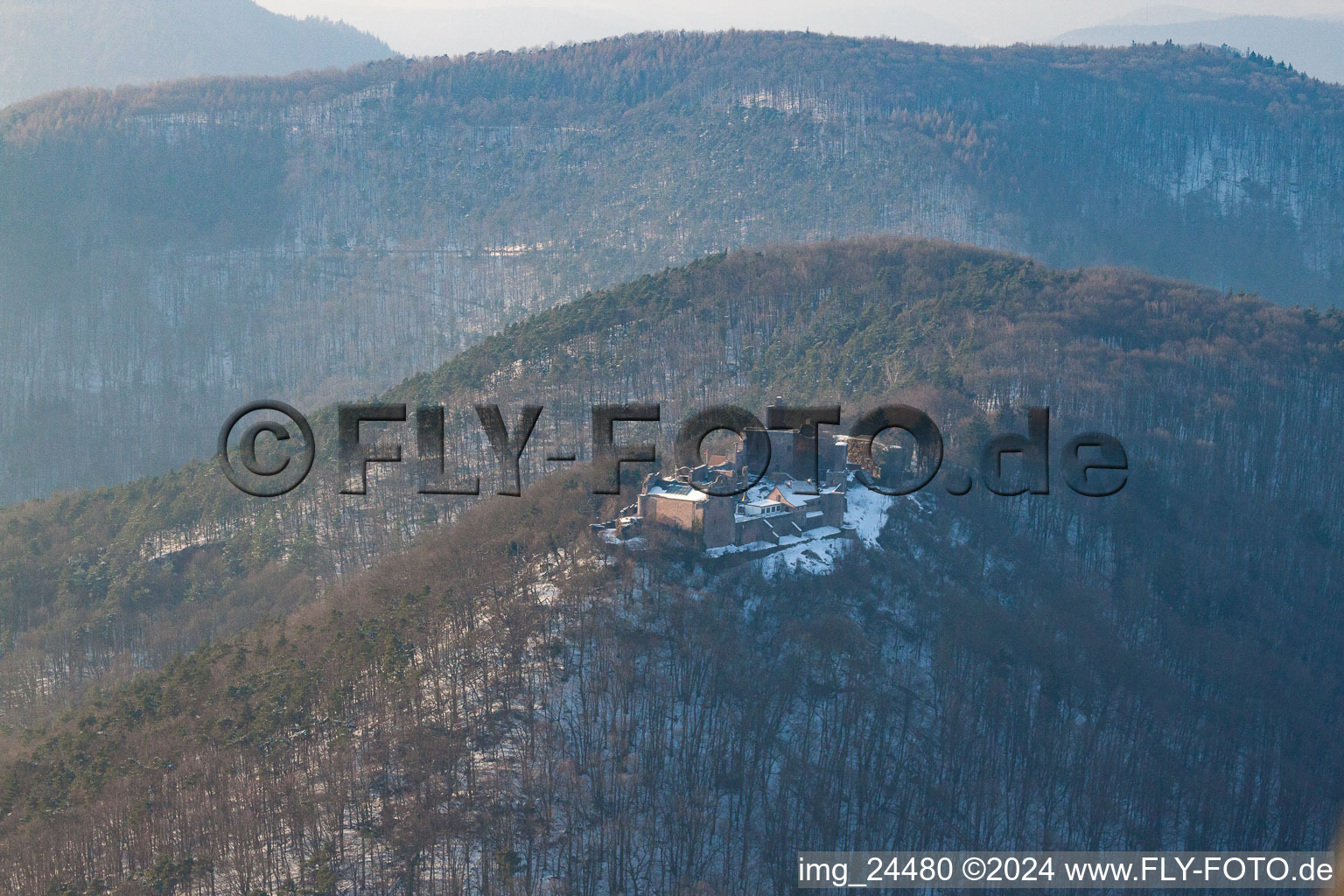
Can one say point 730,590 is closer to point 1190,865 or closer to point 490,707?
point 490,707

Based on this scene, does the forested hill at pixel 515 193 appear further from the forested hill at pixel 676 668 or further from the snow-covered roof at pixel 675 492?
the snow-covered roof at pixel 675 492

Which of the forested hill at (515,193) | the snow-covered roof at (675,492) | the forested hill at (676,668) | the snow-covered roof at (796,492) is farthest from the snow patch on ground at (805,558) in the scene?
the forested hill at (515,193)

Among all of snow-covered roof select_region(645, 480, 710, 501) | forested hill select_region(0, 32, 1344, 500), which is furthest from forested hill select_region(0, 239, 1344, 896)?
forested hill select_region(0, 32, 1344, 500)

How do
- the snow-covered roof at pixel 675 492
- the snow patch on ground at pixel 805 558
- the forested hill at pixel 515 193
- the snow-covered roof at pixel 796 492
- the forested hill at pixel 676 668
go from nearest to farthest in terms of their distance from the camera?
the forested hill at pixel 676 668, the snow-covered roof at pixel 675 492, the snow patch on ground at pixel 805 558, the snow-covered roof at pixel 796 492, the forested hill at pixel 515 193

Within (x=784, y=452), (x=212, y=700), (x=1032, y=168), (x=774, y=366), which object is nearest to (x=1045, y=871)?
(x=784, y=452)

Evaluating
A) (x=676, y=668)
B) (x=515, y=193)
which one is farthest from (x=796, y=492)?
(x=515, y=193)

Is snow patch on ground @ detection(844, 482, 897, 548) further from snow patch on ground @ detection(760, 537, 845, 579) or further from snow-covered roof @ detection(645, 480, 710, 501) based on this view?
snow-covered roof @ detection(645, 480, 710, 501)

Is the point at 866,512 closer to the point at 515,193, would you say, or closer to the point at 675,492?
the point at 675,492
